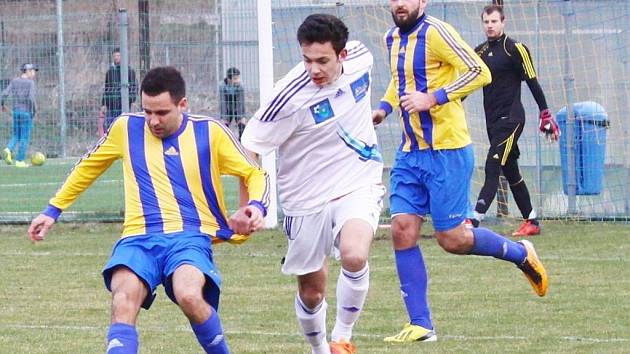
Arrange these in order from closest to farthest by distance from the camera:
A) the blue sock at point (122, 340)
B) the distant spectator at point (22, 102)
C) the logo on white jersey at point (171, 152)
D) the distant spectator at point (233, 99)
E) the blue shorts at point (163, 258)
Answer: the blue sock at point (122, 340) < the blue shorts at point (163, 258) < the logo on white jersey at point (171, 152) < the distant spectator at point (233, 99) < the distant spectator at point (22, 102)

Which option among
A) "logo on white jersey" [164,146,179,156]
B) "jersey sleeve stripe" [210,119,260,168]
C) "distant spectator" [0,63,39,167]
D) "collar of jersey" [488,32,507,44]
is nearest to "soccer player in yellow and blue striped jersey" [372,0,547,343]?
"jersey sleeve stripe" [210,119,260,168]

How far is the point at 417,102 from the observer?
304 inches

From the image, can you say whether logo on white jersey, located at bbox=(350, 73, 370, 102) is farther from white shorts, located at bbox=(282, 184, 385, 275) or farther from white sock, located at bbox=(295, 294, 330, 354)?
white sock, located at bbox=(295, 294, 330, 354)

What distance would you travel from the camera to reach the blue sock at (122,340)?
238 inches

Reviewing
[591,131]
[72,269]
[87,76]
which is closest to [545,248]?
[591,131]

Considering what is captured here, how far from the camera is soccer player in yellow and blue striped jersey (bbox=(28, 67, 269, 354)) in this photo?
6359 mm

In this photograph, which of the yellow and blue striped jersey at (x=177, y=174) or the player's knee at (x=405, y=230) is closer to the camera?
the yellow and blue striped jersey at (x=177, y=174)

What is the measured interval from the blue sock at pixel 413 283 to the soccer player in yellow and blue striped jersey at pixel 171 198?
1.58 meters

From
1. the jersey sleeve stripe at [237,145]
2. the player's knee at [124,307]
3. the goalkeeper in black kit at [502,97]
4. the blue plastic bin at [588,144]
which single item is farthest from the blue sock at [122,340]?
the blue plastic bin at [588,144]

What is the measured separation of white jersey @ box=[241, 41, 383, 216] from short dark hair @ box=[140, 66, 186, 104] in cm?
61

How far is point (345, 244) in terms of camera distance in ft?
23.4

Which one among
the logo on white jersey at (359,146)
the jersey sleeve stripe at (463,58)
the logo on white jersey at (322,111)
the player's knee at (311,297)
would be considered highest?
the jersey sleeve stripe at (463,58)

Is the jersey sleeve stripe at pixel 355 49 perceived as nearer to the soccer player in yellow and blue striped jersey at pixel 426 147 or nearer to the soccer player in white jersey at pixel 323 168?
the soccer player in white jersey at pixel 323 168

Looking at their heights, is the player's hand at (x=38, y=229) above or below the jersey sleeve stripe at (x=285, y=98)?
below
